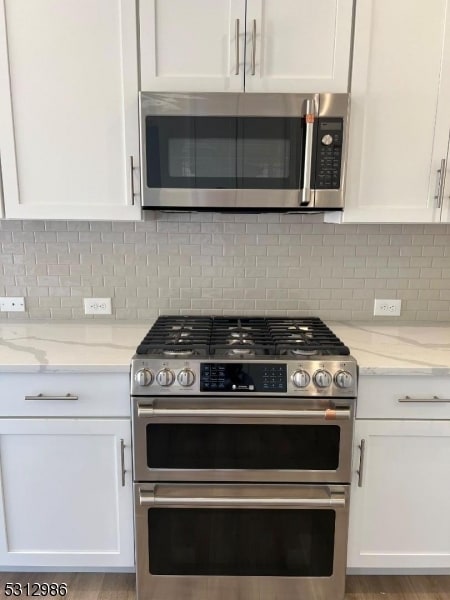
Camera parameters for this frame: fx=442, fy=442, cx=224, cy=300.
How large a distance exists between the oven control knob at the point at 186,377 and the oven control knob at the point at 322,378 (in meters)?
0.43

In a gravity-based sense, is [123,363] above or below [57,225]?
below

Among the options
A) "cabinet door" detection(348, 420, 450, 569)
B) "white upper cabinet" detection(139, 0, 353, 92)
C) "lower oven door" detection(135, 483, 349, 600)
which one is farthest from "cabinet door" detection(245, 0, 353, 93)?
"lower oven door" detection(135, 483, 349, 600)

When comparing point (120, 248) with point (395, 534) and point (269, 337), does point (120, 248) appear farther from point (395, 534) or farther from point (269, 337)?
point (395, 534)

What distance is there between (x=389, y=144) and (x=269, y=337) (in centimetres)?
91

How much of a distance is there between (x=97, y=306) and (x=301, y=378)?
112 centimetres

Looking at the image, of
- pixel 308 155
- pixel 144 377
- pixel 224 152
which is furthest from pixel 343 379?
pixel 224 152

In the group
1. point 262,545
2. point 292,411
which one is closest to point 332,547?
point 262,545

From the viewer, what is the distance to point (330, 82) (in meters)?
1.70

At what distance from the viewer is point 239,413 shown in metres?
1.57

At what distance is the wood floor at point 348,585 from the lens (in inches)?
70.5

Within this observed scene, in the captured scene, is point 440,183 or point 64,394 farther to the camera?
point 440,183

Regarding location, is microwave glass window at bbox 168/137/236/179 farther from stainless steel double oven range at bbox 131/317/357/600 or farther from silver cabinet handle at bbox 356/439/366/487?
silver cabinet handle at bbox 356/439/366/487

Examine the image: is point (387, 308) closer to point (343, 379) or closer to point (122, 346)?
point (343, 379)

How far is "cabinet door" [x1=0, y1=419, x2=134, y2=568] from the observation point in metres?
1.66
